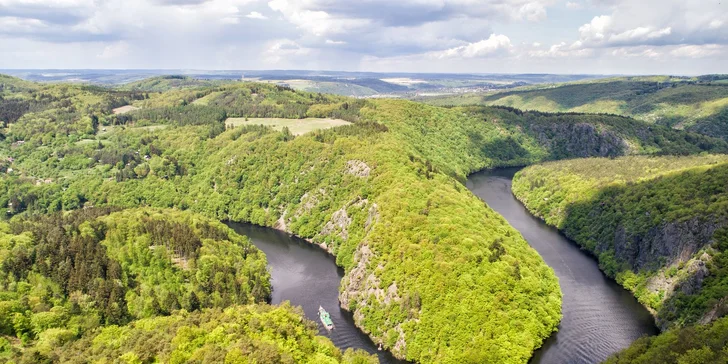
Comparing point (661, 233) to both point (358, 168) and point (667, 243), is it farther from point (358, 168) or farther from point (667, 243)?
point (358, 168)

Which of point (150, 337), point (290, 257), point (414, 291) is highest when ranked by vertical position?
point (150, 337)

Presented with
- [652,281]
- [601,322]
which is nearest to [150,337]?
[601,322]

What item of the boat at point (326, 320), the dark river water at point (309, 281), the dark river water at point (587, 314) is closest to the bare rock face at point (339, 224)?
the dark river water at point (309, 281)

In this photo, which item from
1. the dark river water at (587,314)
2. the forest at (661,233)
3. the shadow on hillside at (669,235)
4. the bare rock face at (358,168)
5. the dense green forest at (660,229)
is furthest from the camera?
the bare rock face at (358,168)

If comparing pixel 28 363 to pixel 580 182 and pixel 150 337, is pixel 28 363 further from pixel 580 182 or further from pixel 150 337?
pixel 580 182

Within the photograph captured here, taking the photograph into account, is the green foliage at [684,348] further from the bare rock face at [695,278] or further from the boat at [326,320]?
the boat at [326,320]

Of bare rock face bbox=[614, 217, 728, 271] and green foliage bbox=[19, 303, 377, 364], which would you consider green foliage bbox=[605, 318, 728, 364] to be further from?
green foliage bbox=[19, 303, 377, 364]
